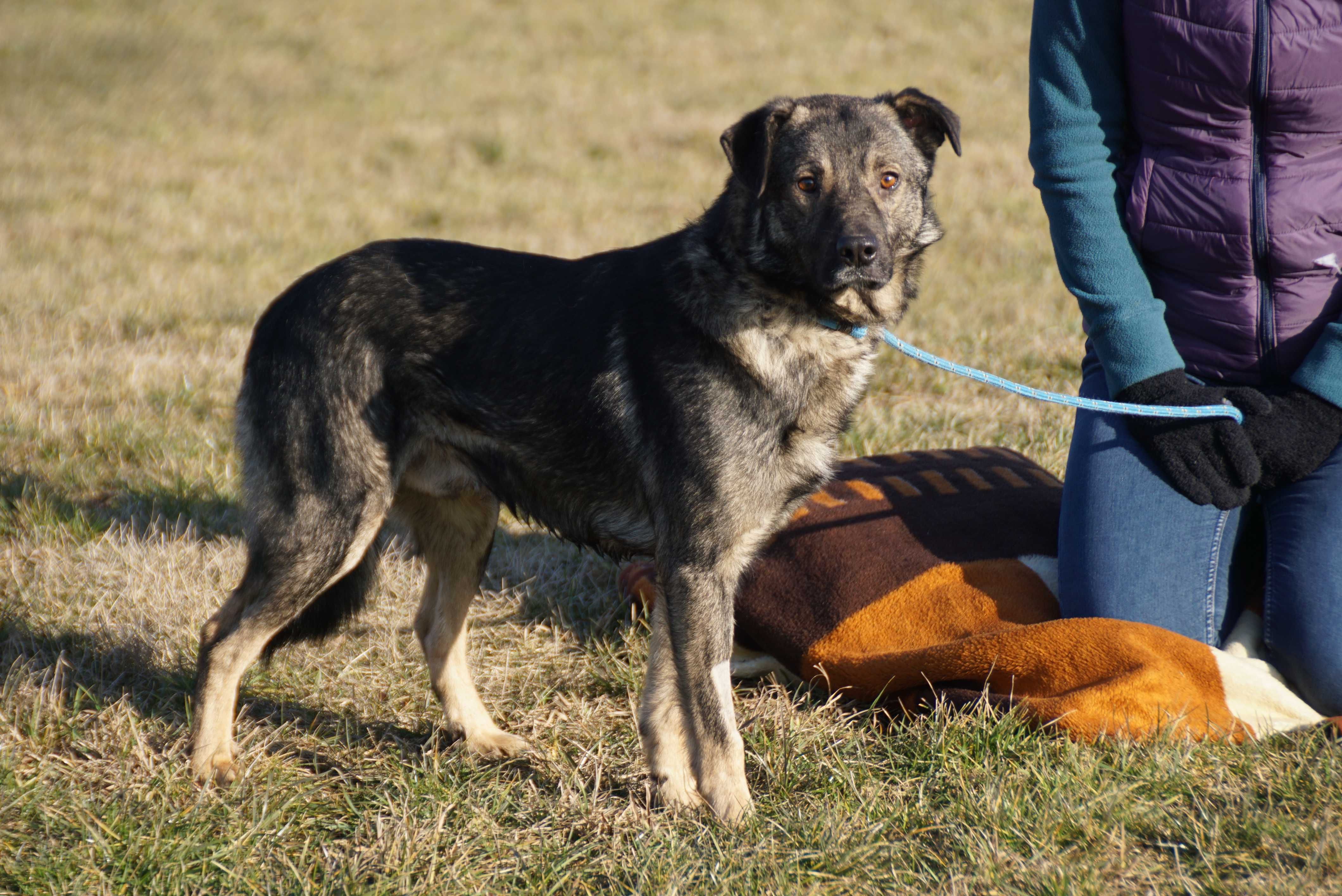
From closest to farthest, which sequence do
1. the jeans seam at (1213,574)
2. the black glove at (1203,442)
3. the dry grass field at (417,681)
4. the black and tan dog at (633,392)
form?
the dry grass field at (417,681), the black and tan dog at (633,392), the black glove at (1203,442), the jeans seam at (1213,574)

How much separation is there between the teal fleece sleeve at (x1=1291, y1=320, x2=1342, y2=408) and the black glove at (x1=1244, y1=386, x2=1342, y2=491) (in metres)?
0.02

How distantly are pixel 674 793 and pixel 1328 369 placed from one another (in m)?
2.09

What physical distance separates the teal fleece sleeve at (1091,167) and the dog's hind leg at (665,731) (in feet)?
4.95

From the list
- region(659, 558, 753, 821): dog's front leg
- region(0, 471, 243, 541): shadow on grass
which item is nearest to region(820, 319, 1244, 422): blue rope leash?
region(659, 558, 753, 821): dog's front leg

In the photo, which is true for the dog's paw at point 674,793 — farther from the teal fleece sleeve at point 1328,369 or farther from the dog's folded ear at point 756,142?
the teal fleece sleeve at point 1328,369

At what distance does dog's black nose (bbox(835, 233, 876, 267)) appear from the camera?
259 centimetres

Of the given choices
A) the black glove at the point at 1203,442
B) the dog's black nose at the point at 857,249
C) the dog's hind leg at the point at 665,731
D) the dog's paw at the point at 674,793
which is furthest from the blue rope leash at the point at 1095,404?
the dog's paw at the point at 674,793

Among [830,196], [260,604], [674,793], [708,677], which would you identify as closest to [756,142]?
[830,196]

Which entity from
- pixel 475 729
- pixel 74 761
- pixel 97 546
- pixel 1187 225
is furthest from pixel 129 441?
pixel 1187 225

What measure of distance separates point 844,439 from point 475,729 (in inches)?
89.9

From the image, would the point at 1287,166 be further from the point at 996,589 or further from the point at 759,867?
the point at 759,867

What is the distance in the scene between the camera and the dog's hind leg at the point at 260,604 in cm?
292

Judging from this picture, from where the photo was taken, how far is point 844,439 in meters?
4.85

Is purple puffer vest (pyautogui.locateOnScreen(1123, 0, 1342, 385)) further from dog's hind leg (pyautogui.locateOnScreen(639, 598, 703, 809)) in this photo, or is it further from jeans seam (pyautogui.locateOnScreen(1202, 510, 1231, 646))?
dog's hind leg (pyautogui.locateOnScreen(639, 598, 703, 809))
